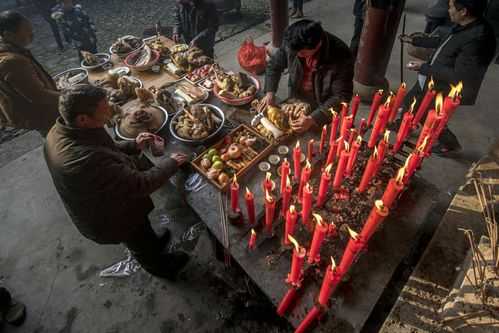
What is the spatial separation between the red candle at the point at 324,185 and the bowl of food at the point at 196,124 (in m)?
1.52

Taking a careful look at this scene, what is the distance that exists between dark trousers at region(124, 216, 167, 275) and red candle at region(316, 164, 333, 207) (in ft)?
6.57

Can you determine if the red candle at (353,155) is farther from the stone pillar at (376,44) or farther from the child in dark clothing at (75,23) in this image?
the child in dark clothing at (75,23)

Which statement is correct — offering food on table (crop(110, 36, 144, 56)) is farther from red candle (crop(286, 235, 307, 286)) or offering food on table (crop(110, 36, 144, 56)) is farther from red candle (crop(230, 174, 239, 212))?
red candle (crop(286, 235, 307, 286))

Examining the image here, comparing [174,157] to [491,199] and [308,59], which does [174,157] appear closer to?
[308,59]

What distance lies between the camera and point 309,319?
1.89 m

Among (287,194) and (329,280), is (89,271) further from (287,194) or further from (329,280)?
(329,280)

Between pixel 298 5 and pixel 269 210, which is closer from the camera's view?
pixel 269 210

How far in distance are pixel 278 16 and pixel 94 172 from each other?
648 cm

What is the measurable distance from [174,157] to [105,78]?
2.57 meters

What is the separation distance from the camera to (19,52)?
373cm

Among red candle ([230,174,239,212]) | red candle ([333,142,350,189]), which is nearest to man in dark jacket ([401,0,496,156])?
red candle ([333,142,350,189])

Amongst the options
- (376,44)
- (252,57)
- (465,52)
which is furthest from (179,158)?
(252,57)

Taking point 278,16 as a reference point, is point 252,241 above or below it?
below

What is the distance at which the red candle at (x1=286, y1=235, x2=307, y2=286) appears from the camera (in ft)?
5.87
